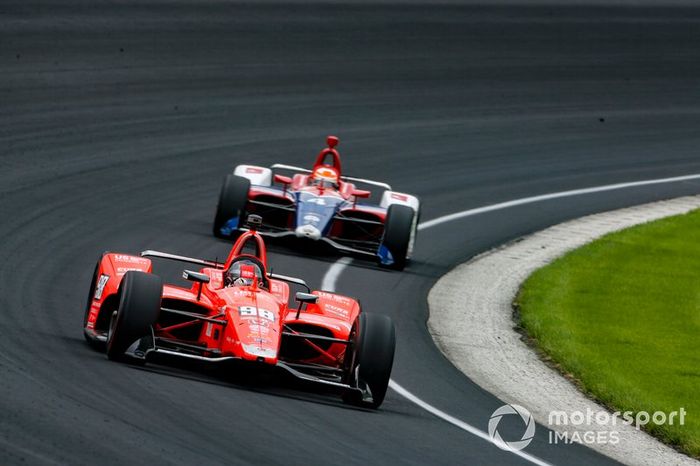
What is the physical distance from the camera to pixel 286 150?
28.8 m

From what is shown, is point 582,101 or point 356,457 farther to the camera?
point 582,101

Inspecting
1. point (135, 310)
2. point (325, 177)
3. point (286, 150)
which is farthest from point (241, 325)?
point (286, 150)

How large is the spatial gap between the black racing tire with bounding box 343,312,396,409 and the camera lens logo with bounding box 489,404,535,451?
1.12 metres

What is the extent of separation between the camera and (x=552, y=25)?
4075 cm

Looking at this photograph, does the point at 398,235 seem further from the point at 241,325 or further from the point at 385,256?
the point at 241,325

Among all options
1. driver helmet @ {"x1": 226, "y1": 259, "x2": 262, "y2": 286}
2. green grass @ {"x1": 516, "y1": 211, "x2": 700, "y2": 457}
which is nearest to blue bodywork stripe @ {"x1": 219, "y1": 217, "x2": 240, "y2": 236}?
green grass @ {"x1": 516, "y1": 211, "x2": 700, "y2": 457}

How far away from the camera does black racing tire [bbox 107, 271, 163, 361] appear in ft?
41.2

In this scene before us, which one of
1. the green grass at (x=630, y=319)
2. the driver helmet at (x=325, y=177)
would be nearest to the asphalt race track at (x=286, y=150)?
the driver helmet at (x=325, y=177)

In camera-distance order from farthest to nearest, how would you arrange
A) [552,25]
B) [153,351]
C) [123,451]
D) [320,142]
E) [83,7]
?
[552,25]
[83,7]
[320,142]
[153,351]
[123,451]

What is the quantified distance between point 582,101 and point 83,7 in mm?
12759

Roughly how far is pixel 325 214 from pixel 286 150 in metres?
7.87

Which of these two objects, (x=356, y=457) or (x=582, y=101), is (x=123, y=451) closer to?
(x=356, y=457)

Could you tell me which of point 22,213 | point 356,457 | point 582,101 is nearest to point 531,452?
point 356,457

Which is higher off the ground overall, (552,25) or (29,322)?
(552,25)
